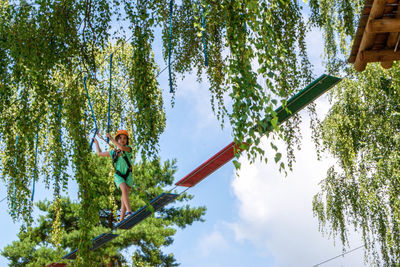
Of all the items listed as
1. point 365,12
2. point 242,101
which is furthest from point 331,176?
point 242,101

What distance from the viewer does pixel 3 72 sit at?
3.92 metres

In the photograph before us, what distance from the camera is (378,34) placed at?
128 inches

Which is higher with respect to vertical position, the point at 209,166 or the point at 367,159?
the point at 367,159

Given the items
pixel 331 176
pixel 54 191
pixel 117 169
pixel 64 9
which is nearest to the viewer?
pixel 64 9

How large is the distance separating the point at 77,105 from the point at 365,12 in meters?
1.96

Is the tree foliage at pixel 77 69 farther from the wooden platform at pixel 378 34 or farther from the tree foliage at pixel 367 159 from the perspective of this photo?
the tree foliage at pixel 367 159

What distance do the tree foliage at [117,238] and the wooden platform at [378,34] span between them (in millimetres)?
7009

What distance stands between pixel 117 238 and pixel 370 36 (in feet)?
27.1

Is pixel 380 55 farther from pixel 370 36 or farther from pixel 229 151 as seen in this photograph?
pixel 229 151

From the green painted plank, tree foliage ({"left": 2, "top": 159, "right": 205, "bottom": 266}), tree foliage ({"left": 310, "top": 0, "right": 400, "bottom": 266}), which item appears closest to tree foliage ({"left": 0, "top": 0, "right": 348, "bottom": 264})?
the green painted plank

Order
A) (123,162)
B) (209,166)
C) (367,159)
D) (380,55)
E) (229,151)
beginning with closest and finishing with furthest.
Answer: (380,55)
(229,151)
(209,166)
(123,162)
(367,159)

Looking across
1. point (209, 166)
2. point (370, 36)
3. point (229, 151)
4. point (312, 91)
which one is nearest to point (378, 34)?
point (370, 36)

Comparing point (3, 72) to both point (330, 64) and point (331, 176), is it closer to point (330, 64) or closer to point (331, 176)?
point (330, 64)

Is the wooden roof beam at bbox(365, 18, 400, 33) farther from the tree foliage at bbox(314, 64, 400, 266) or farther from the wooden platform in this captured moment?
the tree foliage at bbox(314, 64, 400, 266)
